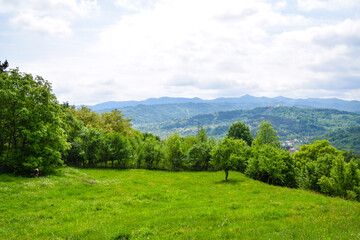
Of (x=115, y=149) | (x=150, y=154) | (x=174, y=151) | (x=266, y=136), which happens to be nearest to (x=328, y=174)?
(x=266, y=136)

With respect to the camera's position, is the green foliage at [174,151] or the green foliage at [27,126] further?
the green foliage at [174,151]

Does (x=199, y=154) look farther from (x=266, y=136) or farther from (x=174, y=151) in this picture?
(x=266, y=136)

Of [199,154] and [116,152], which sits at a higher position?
[116,152]

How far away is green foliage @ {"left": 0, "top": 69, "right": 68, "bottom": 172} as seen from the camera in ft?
99.9

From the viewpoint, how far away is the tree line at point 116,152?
3116cm

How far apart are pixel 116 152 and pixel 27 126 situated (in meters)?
35.8

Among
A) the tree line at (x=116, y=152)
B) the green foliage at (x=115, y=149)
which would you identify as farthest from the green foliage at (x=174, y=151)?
the green foliage at (x=115, y=149)

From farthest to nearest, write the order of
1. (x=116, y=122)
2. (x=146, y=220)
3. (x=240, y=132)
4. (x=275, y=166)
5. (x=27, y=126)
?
(x=240, y=132) → (x=116, y=122) → (x=275, y=166) → (x=27, y=126) → (x=146, y=220)

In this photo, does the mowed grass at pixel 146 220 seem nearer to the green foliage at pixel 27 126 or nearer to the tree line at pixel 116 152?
the green foliage at pixel 27 126

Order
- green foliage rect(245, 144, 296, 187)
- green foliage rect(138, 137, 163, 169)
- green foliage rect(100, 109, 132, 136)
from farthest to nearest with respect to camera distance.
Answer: green foliage rect(100, 109, 132, 136), green foliage rect(138, 137, 163, 169), green foliage rect(245, 144, 296, 187)

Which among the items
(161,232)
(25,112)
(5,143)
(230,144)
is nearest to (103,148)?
(5,143)

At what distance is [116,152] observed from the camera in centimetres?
6612

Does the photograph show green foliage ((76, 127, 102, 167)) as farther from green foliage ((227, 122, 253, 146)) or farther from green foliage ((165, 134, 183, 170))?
green foliage ((227, 122, 253, 146))

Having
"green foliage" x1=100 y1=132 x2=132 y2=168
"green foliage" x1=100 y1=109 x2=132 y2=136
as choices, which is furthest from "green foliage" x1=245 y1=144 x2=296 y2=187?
"green foliage" x1=100 y1=109 x2=132 y2=136
